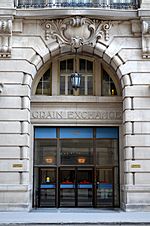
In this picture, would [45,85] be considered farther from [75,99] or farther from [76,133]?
[76,133]

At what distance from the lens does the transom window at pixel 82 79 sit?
20.1 m

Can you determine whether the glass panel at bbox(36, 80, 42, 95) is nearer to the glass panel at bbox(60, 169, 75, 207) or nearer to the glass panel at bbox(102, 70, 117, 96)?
the glass panel at bbox(102, 70, 117, 96)

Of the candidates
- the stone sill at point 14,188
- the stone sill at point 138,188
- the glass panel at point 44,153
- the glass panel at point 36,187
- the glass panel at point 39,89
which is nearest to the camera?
the stone sill at point 14,188

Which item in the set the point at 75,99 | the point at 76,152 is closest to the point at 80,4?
the point at 75,99

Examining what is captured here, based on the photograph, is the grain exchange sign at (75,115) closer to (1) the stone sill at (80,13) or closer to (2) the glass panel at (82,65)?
(2) the glass panel at (82,65)

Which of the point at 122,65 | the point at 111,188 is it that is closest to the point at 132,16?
the point at 122,65

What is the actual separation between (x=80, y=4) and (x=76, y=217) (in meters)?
9.80

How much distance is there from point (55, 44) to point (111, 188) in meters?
7.62

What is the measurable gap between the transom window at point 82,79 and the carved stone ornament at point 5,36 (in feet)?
8.77

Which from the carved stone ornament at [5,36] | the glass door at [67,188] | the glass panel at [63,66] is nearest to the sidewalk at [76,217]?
the glass door at [67,188]

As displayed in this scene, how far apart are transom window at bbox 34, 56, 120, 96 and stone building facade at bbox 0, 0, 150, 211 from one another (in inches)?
3.7

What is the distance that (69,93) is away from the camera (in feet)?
66.1

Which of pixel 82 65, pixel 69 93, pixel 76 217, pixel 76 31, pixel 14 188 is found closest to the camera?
pixel 76 217

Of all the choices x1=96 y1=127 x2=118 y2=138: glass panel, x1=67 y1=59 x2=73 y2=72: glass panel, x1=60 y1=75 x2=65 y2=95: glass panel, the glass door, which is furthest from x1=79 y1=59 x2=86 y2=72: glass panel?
the glass door
